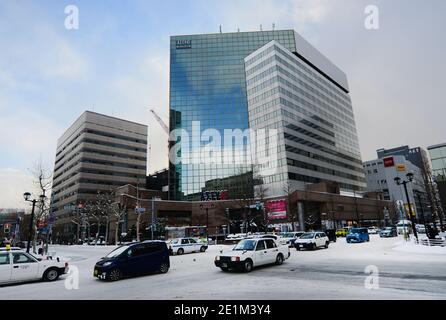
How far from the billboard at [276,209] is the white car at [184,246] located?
39950 millimetres

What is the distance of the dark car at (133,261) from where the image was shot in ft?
41.5

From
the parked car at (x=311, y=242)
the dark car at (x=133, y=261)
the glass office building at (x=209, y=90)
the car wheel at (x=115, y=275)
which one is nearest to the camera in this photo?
the car wheel at (x=115, y=275)

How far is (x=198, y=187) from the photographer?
3563 inches

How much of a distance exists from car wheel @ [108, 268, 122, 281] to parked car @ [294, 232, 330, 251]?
18134 millimetres

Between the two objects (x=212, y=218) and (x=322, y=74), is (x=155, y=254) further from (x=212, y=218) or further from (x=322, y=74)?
(x=322, y=74)

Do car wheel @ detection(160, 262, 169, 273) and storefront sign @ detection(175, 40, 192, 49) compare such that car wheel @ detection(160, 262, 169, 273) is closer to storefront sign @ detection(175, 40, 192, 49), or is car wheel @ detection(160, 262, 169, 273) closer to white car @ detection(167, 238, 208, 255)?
white car @ detection(167, 238, 208, 255)

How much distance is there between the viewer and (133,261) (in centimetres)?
1359

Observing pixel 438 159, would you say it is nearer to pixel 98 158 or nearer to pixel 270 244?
pixel 270 244

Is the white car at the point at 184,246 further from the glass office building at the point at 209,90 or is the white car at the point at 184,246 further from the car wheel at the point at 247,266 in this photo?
the glass office building at the point at 209,90

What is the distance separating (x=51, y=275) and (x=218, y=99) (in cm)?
8816

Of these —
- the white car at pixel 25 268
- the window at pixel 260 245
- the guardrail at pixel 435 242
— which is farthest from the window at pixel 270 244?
the guardrail at pixel 435 242

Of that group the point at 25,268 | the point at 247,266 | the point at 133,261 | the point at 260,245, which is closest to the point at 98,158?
the point at 25,268

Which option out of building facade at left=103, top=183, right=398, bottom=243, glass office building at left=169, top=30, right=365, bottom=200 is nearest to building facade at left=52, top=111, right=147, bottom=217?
glass office building at left=169, top=30, right=365, bottom=200

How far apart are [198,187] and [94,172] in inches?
1647
